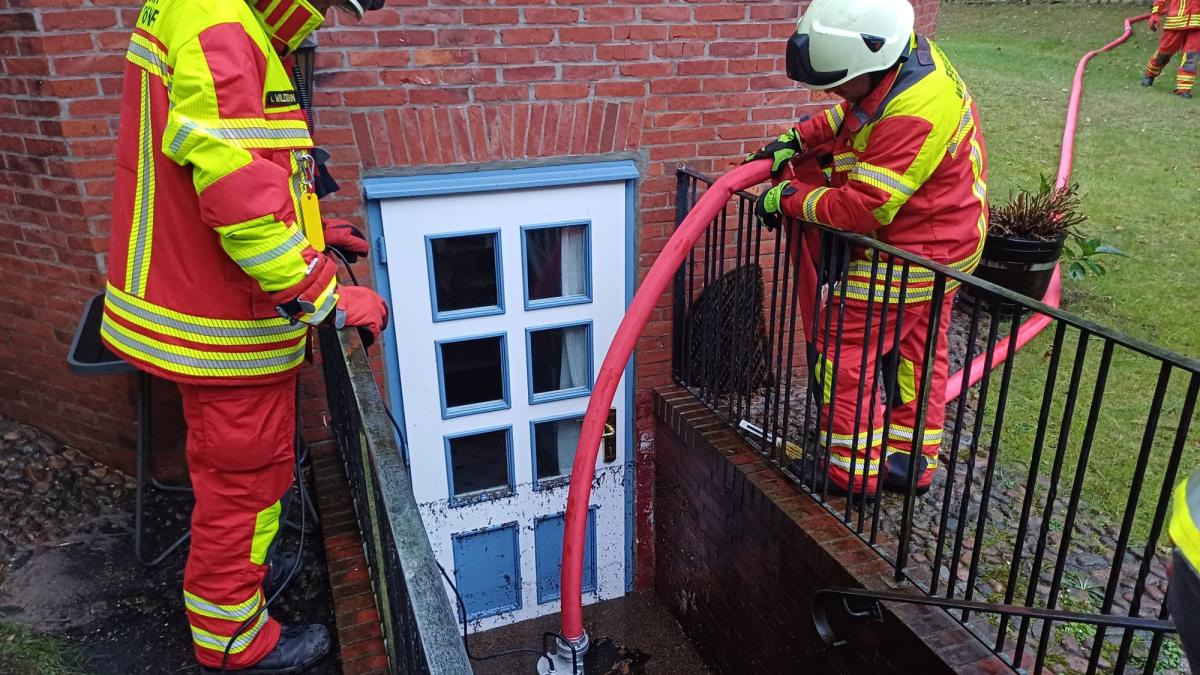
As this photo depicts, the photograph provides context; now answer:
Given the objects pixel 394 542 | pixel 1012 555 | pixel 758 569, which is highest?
pixel 394 542

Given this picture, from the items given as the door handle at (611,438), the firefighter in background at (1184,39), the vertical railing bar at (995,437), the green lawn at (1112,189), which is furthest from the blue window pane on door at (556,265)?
the firefighter in background at (1184,39)

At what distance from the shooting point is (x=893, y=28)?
2834 millimetres

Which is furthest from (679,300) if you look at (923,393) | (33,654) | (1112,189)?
(1112,189)

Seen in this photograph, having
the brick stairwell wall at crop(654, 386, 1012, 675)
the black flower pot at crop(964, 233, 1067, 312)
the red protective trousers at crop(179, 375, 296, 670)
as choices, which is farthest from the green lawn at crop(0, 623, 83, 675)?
the black flower pot at crop(964, 233, 1067, 312)

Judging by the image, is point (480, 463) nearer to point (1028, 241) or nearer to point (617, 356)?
point (617, 356)

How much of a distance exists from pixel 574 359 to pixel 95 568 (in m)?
2.52

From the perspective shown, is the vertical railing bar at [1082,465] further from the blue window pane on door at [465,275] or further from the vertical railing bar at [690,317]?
the blue window pane on door at [465,275]

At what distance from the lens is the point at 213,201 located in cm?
188

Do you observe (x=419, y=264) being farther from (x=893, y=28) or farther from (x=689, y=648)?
(x=689, y=648)

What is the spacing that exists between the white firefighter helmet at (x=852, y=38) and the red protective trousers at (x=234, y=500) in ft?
6.94

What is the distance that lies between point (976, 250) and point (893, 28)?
944 mm

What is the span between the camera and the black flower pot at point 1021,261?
17.2ft

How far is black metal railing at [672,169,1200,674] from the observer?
2410 millimetres

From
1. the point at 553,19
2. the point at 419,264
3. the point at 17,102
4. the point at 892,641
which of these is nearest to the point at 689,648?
the point at 892,641
